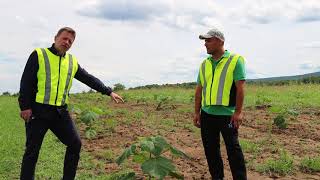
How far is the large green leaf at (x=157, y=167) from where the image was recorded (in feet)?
14.1

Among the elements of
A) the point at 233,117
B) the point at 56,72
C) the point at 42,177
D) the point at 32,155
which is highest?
the point at 56,72

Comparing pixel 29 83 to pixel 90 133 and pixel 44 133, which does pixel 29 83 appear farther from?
pixel 90 133

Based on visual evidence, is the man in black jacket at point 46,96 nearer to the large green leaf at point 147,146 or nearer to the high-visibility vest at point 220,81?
the large green leaf at point 147,146

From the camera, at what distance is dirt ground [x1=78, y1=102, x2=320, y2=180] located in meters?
6.56

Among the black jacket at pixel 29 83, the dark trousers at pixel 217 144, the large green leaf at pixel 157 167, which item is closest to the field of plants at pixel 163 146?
the large green leaf at pixel 157 167

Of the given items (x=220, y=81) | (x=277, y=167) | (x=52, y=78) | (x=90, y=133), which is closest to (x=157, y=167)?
(x=220, y=81)

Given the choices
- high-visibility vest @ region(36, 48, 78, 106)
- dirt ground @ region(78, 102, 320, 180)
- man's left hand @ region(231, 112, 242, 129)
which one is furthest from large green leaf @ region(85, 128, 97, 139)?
man's left hand @ region(231, 112, 242, 129)

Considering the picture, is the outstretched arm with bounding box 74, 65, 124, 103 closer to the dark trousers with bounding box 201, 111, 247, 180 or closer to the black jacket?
the black jacket

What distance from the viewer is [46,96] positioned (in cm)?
498

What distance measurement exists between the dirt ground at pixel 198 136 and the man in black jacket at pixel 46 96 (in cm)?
157

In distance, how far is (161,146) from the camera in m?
4.35

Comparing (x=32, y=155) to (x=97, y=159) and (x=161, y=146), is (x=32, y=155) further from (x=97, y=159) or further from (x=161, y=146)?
(x=97, y=159)

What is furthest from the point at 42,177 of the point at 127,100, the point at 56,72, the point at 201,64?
the point at 127,100

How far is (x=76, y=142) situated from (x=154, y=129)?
4.76 m
